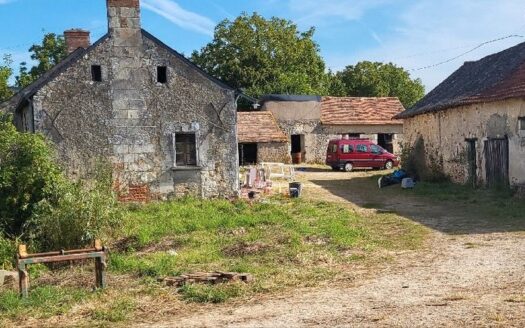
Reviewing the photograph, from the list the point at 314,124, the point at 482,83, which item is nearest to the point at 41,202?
the point at 482,83

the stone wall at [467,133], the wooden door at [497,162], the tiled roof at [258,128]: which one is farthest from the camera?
the tiled roof at [258,128]

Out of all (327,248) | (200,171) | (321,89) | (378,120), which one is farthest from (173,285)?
(321,89)

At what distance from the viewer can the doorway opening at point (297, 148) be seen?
35000 millimetres

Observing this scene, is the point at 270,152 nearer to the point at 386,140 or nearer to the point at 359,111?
the point at 359,111

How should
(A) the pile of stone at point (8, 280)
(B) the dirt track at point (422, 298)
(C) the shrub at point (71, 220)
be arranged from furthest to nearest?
(C) the shrub at point (71, 220), (A) the pile of stone at point (8, 280), (B) the dirt track at point (422, 298)

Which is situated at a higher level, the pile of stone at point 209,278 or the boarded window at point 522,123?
the boarded window at point 522,123

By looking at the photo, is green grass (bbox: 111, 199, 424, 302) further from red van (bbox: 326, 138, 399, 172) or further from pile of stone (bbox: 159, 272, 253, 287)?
red van (bbox: 326, 138, 399, 172)

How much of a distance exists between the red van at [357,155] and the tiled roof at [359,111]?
15.9ft

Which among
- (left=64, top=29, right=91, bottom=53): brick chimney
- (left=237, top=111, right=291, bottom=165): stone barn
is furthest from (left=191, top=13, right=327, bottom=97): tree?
(left=64, top=29, right=91, bottom=53): brick chimney

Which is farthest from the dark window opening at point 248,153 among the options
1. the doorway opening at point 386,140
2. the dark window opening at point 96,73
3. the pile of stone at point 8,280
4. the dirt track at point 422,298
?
the pile of stone at point 8,280

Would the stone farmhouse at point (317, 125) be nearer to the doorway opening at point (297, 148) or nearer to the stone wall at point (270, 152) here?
the doorway opening at point (297, 148)

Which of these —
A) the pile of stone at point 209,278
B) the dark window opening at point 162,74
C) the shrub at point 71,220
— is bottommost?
the pile of stone at point 209,278

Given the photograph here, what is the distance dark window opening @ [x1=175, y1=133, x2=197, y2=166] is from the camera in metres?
17.0

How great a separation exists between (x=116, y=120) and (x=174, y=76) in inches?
85.0
